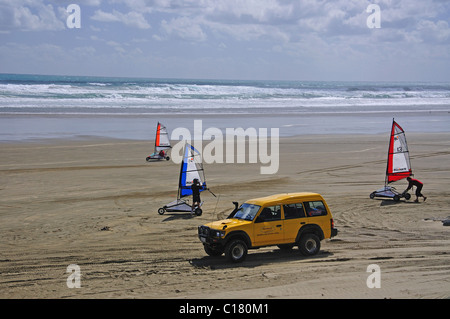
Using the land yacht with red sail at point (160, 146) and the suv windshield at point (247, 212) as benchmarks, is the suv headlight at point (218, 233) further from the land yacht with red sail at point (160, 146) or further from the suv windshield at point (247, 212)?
the land yacht with red sail at point (160, 146)

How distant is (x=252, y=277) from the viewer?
11.6 meters

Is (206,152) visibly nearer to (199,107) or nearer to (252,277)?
Result: (252,277)

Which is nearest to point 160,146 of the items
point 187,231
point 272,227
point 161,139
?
point 161,139

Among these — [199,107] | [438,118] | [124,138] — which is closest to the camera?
[124,138]

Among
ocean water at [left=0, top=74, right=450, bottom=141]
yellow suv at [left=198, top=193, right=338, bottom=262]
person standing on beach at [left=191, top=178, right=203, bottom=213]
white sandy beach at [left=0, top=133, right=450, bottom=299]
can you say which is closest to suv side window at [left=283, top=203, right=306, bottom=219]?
yellow suv at [left=198, top=193, right=338, bottom=262]

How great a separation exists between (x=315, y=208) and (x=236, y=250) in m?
2.43

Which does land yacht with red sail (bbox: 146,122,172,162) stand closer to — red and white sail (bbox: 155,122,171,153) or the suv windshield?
red and white sail (bbox: 155,122,171,153)

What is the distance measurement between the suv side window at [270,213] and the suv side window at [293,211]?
19 cm

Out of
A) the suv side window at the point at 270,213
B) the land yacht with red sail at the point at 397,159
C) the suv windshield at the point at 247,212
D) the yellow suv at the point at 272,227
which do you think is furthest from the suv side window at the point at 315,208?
the land yacht with red sail at the point at 397,159

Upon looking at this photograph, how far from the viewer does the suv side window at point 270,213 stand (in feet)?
43.5

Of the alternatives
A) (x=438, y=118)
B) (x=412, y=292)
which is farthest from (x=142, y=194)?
(x=438, y=118)
